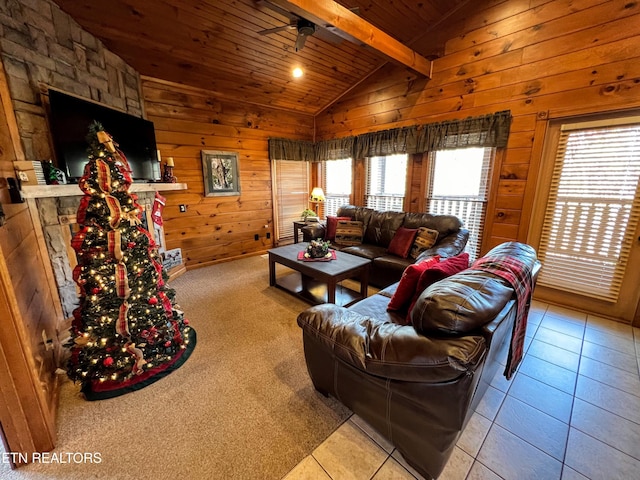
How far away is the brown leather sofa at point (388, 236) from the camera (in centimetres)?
306

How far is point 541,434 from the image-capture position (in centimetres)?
147

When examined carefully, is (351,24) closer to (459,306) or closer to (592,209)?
(459,306)

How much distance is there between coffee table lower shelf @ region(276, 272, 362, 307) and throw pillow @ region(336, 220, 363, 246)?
30.5 inches

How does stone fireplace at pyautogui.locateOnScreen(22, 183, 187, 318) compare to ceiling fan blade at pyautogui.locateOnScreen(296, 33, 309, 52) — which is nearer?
stone fireplace at pyautogui.locateOnScreen(22, 183, 187, 318)

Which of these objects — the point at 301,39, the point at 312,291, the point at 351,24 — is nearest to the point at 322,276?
the point at 312,291

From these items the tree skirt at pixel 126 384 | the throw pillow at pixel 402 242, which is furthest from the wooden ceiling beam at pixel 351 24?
the tree skirt at pixel 126 384

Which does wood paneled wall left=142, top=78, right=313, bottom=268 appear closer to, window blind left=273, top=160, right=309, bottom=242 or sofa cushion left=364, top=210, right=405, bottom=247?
window blind left=273, top=160, right=309, bottom=242

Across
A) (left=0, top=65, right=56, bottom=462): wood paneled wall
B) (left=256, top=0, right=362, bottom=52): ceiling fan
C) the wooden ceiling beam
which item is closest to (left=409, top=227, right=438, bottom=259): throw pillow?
the wooden ceiling beam

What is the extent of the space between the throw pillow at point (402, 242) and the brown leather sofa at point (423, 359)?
1891 mm

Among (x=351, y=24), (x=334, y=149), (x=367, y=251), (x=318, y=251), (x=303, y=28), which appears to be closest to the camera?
(x=303, y=28)

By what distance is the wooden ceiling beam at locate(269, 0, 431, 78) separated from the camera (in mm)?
2217

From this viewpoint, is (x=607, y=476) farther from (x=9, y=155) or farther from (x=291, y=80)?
(x=291, y=80)

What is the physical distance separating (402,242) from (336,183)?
2377mm

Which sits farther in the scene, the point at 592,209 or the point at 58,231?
the point at 592,209
